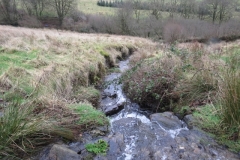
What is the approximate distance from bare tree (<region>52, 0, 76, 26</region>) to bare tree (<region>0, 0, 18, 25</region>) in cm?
580

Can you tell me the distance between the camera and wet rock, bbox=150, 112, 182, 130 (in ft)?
15.6

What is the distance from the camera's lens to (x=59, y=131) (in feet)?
11.7

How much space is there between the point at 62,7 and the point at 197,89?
29573 mm

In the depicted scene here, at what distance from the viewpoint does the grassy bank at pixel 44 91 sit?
3.06 m

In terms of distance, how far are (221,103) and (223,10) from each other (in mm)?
33147

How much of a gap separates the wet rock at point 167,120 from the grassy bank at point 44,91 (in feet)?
4.66

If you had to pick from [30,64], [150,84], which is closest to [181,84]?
[150,84]

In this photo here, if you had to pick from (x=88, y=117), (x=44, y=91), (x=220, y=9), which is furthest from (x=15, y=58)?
(x=220, y=9)

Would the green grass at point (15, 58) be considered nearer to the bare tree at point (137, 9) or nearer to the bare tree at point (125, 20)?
the bare tree at point (125, 20)

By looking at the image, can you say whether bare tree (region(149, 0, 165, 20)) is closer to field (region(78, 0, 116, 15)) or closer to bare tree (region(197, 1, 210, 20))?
bare tree (region(197, 1, 210, 20))

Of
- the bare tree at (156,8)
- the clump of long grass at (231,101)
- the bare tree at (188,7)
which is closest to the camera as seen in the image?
the clump of long grass at (231,101)

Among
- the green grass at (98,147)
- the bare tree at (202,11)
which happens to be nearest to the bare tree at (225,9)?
the bare tree at (202,11)

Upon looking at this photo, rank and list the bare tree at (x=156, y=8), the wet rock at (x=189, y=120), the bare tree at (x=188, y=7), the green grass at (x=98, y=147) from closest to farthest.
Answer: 1. the green grass at (x=98, y=147)
2. the wet rock at (x=189, y=120)
3. the bare tree at (x=156, y=8)
4. the bare tree at (x=188, y=7)

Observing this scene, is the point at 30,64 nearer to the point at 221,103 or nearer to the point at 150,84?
the point at 150,84
